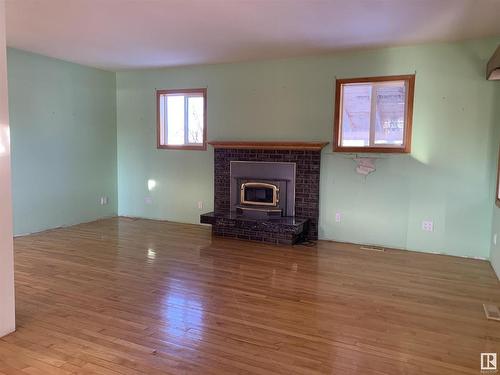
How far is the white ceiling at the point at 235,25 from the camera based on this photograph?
3.22 m

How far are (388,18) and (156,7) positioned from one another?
2.08 metres

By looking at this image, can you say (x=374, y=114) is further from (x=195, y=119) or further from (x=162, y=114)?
(x=162, y=114)

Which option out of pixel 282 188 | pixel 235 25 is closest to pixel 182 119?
pixel 282 188

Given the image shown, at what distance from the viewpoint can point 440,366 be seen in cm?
214

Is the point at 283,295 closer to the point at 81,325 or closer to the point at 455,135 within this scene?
the point at 81,325

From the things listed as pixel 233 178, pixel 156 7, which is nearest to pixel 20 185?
pixel 233 178

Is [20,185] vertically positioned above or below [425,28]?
below

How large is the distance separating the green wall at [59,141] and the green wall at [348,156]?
50 cm

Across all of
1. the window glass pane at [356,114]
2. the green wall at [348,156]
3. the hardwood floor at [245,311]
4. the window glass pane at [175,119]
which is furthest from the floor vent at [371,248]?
the window glass pane at [175,119]

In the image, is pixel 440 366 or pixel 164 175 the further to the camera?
pixel 164 175

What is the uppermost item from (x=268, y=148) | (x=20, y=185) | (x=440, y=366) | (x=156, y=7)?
(x=156, y=7)

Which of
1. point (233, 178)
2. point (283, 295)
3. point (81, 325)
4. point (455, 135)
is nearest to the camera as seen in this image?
point (81, 325)

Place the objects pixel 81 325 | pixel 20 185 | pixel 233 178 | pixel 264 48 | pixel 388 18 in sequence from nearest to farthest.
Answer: pixel 81 325
pixel 388 18
pixel 264 48
pixel 20 185
pixel 233 178

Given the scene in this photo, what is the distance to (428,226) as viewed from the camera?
4508 mm
